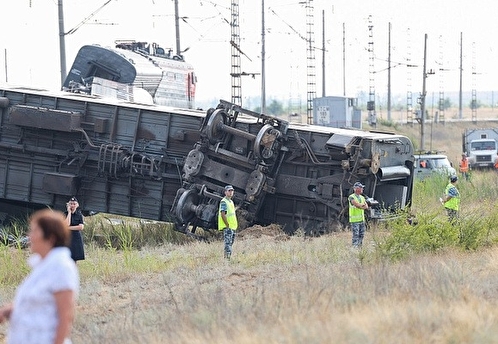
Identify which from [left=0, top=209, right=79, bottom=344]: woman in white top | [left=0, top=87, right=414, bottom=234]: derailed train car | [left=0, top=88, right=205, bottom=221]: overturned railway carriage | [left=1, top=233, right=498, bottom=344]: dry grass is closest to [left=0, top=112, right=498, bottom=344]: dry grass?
[left=1, top=233, right=498, bottom=344]: dry grass

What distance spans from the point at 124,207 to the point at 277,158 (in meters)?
3.62

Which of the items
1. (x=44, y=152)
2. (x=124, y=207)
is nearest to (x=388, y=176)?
(x=124, y=207)

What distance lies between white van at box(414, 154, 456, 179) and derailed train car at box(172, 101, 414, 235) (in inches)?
649

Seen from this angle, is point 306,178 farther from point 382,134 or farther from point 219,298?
point 219,298

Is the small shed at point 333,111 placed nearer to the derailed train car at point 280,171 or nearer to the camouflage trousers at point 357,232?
the derailed train car at point 280,171

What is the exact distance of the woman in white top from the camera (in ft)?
22.3

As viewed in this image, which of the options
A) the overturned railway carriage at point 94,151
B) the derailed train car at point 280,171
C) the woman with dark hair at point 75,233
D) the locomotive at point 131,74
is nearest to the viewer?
the woman with dark hair at point 75,233

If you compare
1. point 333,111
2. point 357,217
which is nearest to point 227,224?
point 357,217

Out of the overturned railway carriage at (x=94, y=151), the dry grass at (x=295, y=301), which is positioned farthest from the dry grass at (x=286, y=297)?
the overturned railway carriage at (x=94, y=151)

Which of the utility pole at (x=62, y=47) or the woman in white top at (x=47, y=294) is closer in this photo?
the woman in white top at (x=47, y=294)

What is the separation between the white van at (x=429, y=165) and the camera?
38656mm

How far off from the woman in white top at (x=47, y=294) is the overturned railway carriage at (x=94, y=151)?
1526 cm

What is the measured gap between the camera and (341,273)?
12742 mm

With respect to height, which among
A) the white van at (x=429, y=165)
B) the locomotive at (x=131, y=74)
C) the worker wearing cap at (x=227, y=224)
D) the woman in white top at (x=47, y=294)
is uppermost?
the locomotive at (x=131, y=74)
